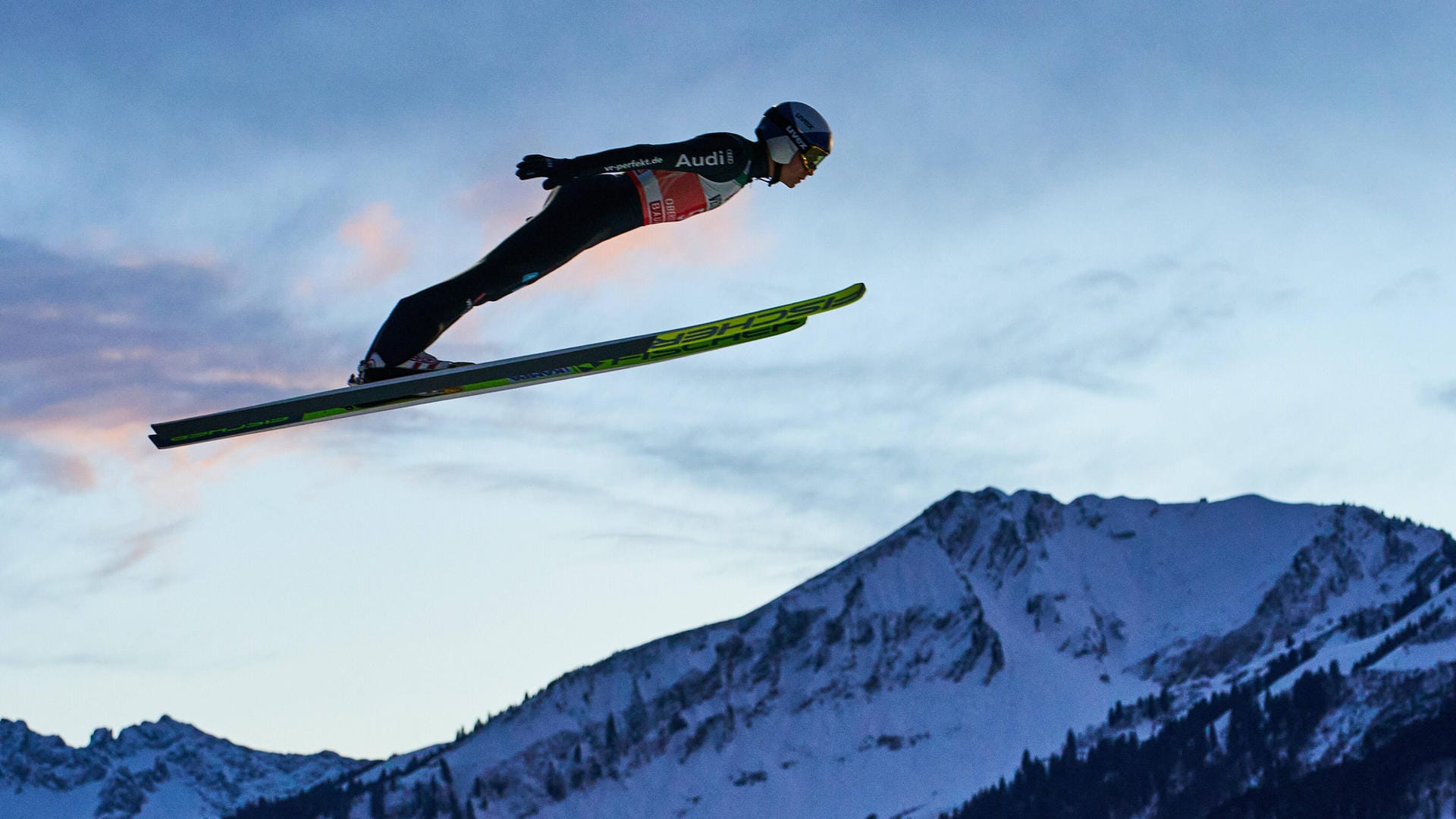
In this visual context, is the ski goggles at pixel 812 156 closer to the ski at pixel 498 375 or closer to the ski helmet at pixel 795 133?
the ski helmet at pixel 795 133

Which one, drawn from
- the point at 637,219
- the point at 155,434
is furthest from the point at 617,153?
the point at 155,434

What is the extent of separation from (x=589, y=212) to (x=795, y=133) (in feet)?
7.31

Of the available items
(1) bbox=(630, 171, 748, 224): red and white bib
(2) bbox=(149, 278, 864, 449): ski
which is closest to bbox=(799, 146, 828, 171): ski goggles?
(1) bbox=(630, 171, 748, 224): red and white bib

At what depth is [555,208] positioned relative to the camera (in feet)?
46.6

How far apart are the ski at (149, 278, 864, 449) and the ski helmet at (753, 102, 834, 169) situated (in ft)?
4.38

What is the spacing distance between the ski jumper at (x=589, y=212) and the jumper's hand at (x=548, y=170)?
0.07 metres

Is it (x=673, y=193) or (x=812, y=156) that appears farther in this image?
(x=812, y=156)

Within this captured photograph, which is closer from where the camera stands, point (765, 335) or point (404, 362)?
point (404, 362)

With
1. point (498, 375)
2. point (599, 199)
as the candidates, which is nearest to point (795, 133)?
point (599, 199)

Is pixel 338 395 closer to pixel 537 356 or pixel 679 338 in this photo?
pixel 537 356

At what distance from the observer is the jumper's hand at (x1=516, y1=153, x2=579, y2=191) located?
13.9 m

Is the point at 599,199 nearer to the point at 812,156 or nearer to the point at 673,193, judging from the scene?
the point at 673,193

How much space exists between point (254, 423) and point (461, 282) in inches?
92.0

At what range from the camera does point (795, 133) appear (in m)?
15.1
